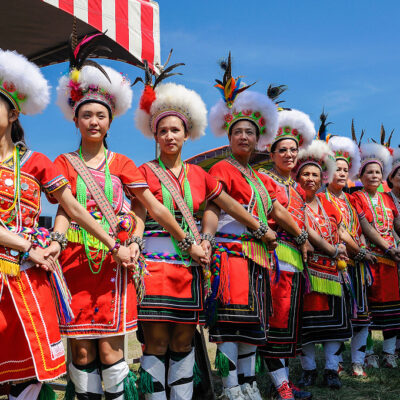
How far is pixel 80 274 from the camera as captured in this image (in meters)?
3.02

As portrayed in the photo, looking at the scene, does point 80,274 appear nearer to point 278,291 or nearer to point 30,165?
point 30,165

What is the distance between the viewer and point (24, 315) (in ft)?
8.39

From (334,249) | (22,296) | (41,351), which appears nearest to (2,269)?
(22,296)

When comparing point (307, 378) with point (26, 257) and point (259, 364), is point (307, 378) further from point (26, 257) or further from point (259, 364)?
point (26, 257)

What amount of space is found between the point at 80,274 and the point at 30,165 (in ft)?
2.40

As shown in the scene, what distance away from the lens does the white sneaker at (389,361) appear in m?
5.57

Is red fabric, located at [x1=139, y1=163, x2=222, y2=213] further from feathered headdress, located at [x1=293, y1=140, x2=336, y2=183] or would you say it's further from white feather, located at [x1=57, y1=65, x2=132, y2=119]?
feathered headdress, located at [x1=293, y1=140, x2=336, y2=183]

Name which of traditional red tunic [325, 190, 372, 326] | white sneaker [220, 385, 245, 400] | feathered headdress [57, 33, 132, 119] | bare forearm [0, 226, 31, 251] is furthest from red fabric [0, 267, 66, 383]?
→ traditional red tunic [325, 190, 372, 326]

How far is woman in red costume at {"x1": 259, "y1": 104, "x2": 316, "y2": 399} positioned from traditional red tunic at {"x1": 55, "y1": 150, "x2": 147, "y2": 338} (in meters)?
1.51

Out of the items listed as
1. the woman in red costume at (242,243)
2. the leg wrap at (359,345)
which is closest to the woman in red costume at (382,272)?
the leg wrap at (359,345)

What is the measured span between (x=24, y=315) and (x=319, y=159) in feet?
11.0

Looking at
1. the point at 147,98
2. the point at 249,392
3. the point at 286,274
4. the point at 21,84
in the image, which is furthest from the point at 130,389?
the point at 147,98

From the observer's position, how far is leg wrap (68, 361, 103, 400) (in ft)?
9.80

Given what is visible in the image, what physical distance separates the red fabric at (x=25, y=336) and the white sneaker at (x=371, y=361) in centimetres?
408
